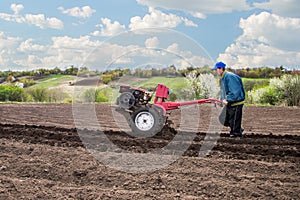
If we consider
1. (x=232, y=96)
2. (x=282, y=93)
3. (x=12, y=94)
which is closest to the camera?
(x=232, y=96)

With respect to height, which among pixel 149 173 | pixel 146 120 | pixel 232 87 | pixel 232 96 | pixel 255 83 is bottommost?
pixel 149 173

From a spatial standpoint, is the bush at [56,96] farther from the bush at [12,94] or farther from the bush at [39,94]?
the bush at [12,94]

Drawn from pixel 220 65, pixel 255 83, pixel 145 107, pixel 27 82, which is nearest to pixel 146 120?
pixel 145 107

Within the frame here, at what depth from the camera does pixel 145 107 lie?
8953mm

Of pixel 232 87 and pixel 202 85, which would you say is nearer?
pixel 232 87

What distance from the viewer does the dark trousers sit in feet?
30.2

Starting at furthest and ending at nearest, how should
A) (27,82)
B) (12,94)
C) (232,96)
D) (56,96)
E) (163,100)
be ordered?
1. (27,82)
2. (12,94)
3. (56,96)
4. (163,100)
5. (232,96)

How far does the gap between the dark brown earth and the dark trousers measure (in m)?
0.32

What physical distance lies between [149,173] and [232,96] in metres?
3.58

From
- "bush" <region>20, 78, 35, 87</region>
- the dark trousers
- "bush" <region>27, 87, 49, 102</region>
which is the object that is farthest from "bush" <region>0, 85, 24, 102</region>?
the dark trousers

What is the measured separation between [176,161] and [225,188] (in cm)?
151

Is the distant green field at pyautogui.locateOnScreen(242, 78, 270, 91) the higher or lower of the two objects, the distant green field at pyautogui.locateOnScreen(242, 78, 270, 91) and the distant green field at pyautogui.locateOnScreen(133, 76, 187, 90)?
the higher

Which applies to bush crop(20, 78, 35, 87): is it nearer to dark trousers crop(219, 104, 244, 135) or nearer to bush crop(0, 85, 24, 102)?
bush crop(0, 85, 24, 102)

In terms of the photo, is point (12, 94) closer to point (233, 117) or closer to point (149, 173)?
point (233, 117)
